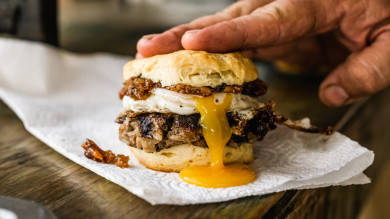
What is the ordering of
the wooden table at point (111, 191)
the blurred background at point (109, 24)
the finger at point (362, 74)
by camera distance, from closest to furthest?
the wooden table at point (111, 191), the finger at point (362, 74), the blurred background at point (109, 24)

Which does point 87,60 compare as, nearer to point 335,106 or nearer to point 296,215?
point 335,106

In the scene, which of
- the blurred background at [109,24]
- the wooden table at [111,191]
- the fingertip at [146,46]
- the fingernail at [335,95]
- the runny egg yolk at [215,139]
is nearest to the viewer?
the wooden table at [111,191]

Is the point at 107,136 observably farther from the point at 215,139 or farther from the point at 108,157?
the point at 215,139

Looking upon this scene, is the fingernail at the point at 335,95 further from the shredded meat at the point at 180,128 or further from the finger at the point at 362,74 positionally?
the shredded meat at the point at 180,128

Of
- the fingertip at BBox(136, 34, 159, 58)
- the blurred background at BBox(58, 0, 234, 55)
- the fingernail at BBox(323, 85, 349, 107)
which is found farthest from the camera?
the blurred background at BBox(58, 0, 234, 55)

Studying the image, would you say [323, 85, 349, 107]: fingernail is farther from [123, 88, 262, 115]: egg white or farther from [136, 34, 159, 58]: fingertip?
[136, 34, 159, 58]: fingertip

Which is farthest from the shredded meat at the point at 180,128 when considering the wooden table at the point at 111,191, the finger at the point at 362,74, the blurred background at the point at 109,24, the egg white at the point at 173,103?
the blurred background at the point at 109,24

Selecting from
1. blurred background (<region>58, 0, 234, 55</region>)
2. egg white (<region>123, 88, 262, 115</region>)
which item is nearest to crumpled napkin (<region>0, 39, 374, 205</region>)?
egg white (<region>123, 88, 262, 115</region>)
